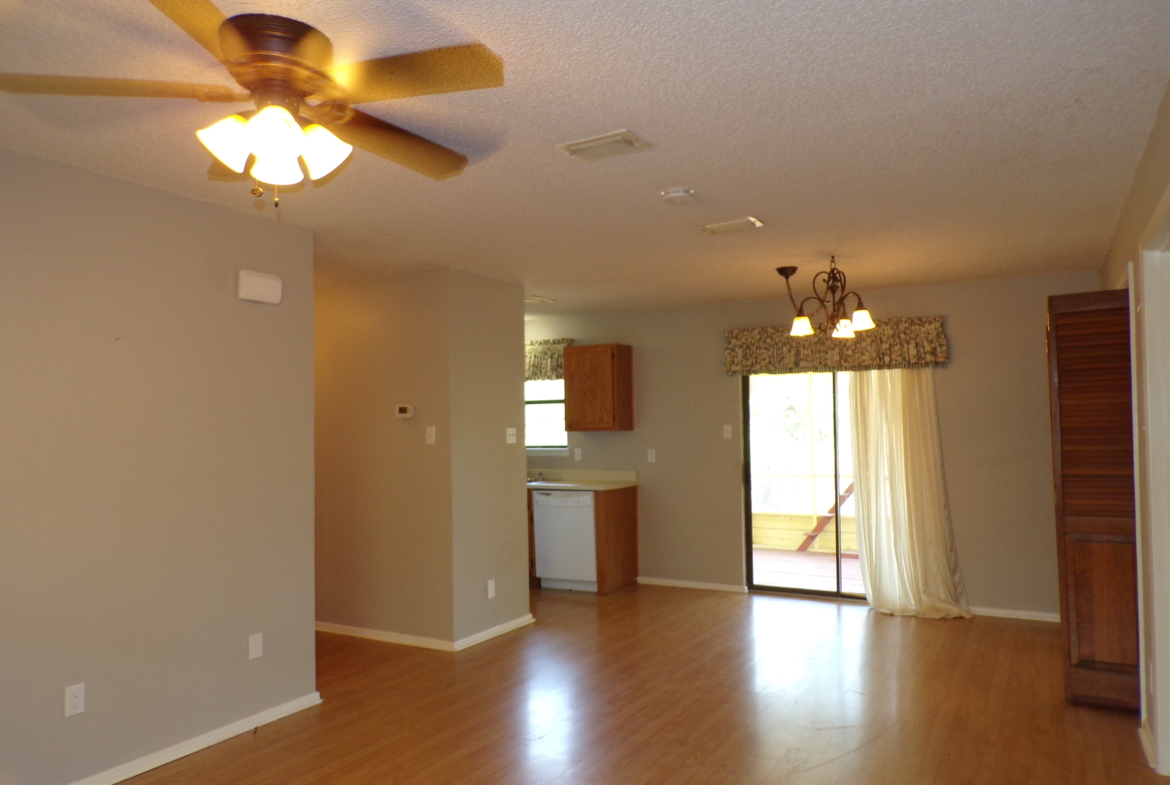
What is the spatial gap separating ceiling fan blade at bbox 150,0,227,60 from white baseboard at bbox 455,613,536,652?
412cm

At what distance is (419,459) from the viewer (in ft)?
17.1

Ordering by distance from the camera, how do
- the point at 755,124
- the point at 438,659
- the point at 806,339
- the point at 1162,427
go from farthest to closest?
1. the point at 806,339
2. the point at 438,659
3. the point at 1162,427
4. the point at 755,124

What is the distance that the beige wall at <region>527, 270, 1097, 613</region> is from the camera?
5758mm

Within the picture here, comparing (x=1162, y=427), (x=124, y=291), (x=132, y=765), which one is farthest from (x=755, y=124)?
(x=132, y=765)

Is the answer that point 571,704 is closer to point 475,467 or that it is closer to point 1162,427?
point 475,467

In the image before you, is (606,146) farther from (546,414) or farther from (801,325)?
(546,414)

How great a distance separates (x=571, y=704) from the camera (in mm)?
4066

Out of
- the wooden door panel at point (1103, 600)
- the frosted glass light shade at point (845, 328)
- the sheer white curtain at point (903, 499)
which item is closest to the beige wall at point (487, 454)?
the frosted glass light shade at point (845, 328)

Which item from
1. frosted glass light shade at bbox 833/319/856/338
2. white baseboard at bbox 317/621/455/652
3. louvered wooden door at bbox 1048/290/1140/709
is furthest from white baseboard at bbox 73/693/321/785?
louvered wooden door at bbox 1048/290/1140/709

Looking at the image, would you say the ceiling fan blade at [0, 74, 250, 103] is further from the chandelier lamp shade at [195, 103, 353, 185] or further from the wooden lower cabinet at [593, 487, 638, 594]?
the wooden lower cabinet at [593, 487, 638, 594]

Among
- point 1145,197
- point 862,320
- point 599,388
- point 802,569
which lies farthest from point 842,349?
point 1145,197

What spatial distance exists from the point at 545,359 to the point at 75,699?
5.09 m

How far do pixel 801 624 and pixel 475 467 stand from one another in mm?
2536

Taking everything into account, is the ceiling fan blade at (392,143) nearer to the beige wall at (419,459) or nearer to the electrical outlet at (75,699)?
the electrical outlet at (75,699)
